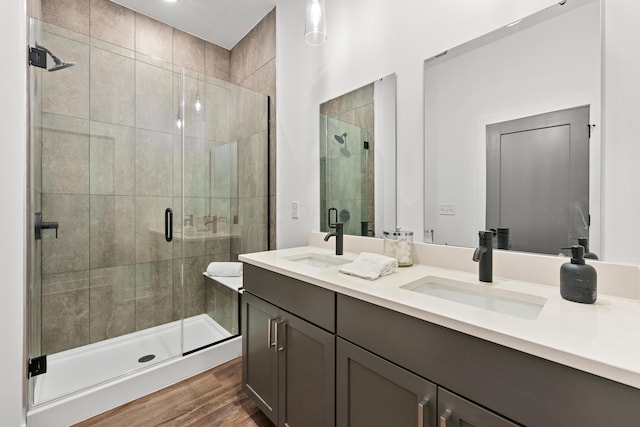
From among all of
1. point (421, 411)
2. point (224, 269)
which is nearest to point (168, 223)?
point (224, 269)

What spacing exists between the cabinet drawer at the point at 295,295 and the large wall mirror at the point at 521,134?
63 cm

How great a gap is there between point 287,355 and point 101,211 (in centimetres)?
171

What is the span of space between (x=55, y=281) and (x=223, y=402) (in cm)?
132

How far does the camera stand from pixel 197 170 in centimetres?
221

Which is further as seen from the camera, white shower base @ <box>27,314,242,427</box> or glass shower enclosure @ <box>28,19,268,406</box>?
glass shower enclosure @ <box>28,19,268,406</box>

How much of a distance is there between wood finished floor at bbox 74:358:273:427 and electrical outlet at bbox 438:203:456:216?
4.63ft

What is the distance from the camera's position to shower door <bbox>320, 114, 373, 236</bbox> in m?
1.68

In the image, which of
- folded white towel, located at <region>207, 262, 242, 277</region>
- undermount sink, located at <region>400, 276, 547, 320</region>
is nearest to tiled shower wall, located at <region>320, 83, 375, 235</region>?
undermount sink, located at <region>400, 276, 547, 320</region>

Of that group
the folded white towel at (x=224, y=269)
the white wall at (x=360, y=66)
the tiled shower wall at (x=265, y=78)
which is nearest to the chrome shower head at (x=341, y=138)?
the white wall at (x=360, y=66)

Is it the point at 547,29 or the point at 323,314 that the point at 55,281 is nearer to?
the point at 323,314

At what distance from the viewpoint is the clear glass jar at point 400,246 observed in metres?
1.32

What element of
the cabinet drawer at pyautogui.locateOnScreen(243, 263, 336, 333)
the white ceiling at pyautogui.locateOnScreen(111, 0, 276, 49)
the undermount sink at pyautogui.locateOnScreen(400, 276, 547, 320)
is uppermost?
the white ceiling at pyautogui.locateOnScreen(111, 0, 276, 49)

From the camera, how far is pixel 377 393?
2.93 feet

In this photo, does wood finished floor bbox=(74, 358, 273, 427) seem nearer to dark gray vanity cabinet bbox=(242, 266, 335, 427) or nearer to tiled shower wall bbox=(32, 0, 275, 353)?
dark gray vanity cabinet bbox=(242, 266, 335, 427)
